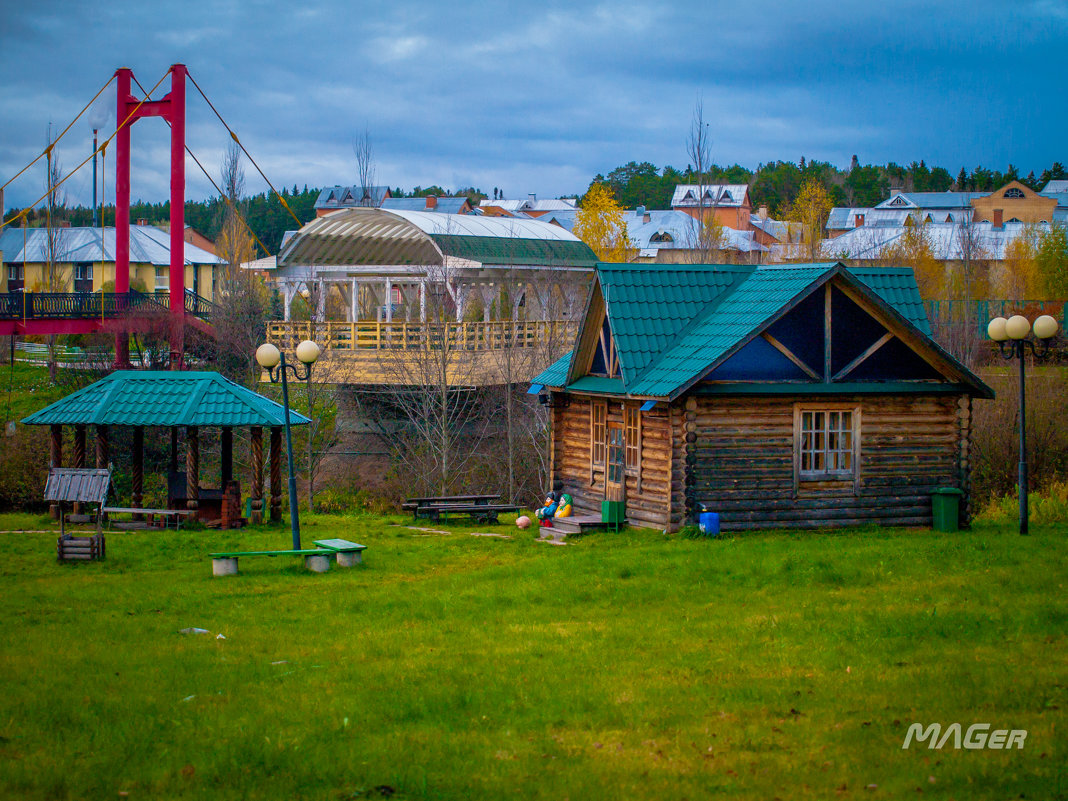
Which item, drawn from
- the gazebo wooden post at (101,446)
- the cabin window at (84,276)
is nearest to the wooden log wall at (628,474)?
the gazebo wooden post at (101,446)

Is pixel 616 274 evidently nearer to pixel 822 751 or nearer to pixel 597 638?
pixel 597 638

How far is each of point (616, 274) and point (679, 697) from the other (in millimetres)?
12381

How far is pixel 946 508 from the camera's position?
19.5m

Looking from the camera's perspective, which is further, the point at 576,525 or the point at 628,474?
the point at 628,474

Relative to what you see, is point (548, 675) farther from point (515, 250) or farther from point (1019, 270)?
point (1019, 270)

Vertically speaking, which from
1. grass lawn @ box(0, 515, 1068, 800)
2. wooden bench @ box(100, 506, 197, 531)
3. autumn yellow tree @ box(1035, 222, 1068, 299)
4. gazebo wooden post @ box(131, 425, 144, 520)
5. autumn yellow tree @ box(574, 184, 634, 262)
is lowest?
grass lawn @ box(0, 515, 1068, 800)

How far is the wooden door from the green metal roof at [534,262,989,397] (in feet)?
3.37

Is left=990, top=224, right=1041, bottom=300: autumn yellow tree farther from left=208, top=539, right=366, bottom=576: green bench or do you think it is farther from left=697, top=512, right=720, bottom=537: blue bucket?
left=208, top=539, right=366, bottom=576: green bench

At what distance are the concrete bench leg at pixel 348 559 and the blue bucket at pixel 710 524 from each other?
19.2ft

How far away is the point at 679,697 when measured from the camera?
29.4ft

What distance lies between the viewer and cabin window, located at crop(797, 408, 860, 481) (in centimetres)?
1930

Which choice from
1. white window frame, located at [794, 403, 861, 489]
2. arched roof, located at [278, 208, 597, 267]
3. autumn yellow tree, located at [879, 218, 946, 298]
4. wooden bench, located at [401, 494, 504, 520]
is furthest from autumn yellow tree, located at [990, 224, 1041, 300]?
white window frame, located at [794, 403, 861, 489]

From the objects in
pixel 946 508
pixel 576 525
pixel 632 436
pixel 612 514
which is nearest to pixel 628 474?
pixel 632 436

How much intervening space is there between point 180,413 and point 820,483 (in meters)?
12.1
